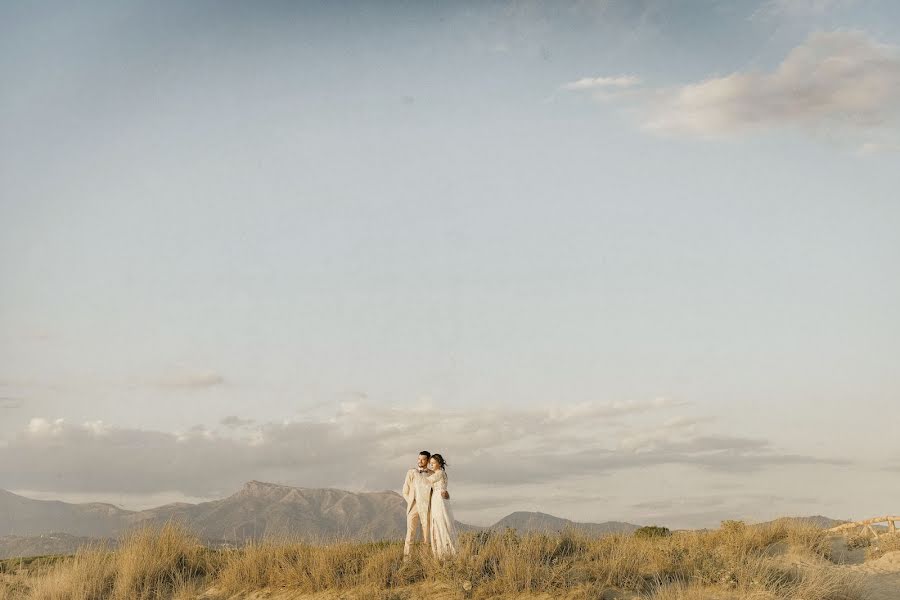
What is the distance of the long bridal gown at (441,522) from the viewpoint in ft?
59.0

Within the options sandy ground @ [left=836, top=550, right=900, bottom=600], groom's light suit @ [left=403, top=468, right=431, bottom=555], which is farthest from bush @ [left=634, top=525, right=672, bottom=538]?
groom's light suit @ [left=403, top=468, right=431, bottom=555]

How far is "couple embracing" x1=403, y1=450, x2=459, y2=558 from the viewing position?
18.0 metres

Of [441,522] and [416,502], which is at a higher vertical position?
[416,502]

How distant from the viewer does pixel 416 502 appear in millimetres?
18516

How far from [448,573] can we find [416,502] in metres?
2.13

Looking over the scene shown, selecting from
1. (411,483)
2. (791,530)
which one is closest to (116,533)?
(411,483)

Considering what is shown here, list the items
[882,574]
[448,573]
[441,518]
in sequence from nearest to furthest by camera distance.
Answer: [448,573] < [441,518] < [882,574]

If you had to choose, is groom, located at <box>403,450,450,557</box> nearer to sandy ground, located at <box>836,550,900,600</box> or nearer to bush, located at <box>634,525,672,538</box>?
sandy ground, located at <box>836,550,900,600</box>

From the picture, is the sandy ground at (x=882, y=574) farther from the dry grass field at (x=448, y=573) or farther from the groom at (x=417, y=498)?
the groom at (x=417, y=498)

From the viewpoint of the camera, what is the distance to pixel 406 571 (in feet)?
57.5

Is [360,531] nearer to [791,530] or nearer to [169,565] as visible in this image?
[169,565]

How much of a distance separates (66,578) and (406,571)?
8.55 meters

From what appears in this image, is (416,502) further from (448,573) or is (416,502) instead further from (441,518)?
(448,573)

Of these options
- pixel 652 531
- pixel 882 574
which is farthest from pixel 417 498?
pixel 652 531
